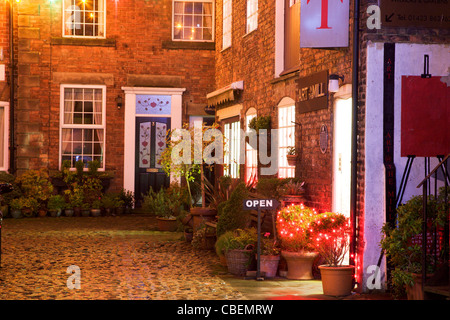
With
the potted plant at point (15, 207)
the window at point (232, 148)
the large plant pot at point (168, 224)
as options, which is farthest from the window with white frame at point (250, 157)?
the potted plant at point (15, 207)

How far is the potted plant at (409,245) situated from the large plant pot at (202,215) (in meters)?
4.93

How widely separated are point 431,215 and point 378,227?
0.95 metres

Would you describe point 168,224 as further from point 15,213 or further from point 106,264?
point 106,264

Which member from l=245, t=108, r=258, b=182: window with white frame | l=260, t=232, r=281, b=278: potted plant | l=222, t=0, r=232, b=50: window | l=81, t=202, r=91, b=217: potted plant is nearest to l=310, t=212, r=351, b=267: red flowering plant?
l=260, t=232, r=281, b=278: potted plant

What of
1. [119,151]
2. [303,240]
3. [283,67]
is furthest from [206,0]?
[303,240]

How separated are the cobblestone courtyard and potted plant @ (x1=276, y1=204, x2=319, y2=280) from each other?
100 centimetres

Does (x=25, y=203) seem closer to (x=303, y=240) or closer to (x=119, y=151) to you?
(x=119, y=151)

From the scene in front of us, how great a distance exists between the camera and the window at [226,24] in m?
16.0

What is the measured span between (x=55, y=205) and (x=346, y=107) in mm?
9810

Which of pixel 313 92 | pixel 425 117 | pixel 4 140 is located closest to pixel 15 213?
pixel 4 140

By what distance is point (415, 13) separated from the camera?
8164 millimetres

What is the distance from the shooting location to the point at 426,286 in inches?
265

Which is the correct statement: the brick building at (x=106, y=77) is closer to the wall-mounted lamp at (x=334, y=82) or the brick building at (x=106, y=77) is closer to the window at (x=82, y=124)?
the window at (x=82, y=124)

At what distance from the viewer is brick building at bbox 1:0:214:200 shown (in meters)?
17.6
